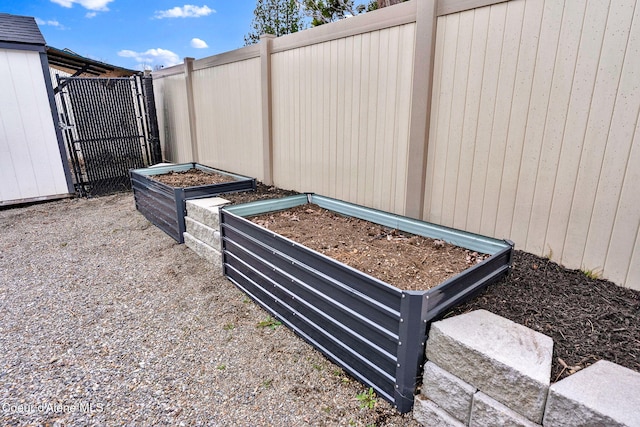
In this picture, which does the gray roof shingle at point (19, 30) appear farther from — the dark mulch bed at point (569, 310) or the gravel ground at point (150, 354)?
the dark mulch bed at point (569, 310)

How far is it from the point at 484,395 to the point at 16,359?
270cm

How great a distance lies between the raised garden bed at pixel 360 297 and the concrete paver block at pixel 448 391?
0.20 ft

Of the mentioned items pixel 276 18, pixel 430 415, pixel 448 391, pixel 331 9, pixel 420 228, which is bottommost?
pixel 430 415

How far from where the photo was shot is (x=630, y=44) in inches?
70.4

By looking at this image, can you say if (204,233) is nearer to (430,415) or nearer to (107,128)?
(430,415)

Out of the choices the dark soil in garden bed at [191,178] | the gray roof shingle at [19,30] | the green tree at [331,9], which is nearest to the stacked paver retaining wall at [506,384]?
the dark soil in garden bed at [191,178]

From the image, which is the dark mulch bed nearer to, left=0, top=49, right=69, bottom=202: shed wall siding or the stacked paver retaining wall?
the stacked paver retaining wall

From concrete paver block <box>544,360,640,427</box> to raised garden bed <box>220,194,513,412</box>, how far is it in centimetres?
54

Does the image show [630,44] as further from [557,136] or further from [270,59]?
[270,59]

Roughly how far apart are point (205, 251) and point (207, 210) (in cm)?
45

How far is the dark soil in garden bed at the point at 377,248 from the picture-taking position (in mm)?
2094

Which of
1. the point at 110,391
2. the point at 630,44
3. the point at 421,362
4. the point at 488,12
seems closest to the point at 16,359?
the point at 110,391

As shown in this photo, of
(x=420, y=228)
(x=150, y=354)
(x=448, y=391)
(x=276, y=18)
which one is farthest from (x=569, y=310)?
(x=276, y=18)

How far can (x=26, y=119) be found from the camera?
5.50 meters
